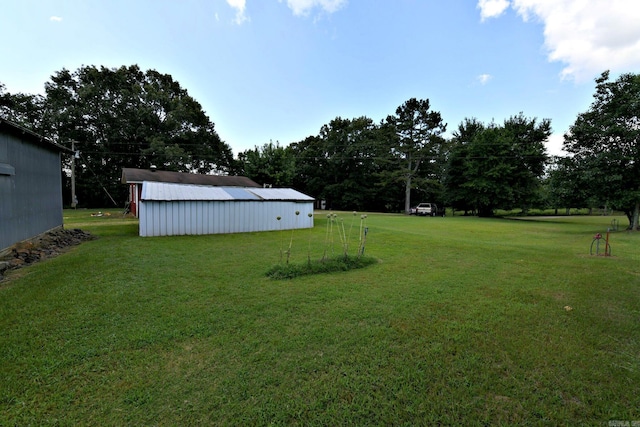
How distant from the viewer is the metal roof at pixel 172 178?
1938 centimetres

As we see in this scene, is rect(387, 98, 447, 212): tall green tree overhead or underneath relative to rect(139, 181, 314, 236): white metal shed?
overhead

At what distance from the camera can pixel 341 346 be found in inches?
101

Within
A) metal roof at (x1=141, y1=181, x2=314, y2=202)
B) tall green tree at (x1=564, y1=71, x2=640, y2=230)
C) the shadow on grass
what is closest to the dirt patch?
metal roof at (x1=141, y1=181, x2=314, y2=202)

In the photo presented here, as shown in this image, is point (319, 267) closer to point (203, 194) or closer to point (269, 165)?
point (203, 194)

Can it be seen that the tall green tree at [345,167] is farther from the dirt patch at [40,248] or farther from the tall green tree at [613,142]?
the dirt patch at [40,248]

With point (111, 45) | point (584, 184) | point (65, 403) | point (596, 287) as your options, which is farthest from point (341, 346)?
point (111, 45)

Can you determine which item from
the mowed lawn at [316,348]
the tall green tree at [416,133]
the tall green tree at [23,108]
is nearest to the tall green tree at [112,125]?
the tall green tree at [23,108]

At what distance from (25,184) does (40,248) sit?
64.9 inches

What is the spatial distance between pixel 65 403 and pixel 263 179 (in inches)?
1131

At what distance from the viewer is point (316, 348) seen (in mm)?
2533

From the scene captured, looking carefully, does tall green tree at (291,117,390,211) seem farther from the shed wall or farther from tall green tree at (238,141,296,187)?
the shed wall

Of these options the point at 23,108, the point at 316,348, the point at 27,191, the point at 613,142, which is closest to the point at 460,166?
the point at 613,142

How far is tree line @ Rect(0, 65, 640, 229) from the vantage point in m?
26.3

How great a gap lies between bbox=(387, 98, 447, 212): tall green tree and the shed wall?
20.5 m
